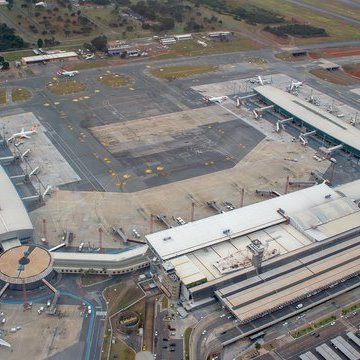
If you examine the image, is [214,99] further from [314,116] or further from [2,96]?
[2,96]

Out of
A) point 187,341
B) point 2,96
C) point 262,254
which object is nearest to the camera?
point 187,341

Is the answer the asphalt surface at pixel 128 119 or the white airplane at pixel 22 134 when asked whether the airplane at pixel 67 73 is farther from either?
the white airplane at pixel 22 134

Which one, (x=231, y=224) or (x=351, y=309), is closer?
(x=351, y=309)

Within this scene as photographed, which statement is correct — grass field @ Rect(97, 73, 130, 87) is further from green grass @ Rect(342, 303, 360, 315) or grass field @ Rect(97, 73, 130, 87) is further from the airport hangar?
green grass @ Rect(342, 303, 360, 315)

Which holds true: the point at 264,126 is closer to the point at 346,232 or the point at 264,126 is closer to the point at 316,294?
the point at 346,232

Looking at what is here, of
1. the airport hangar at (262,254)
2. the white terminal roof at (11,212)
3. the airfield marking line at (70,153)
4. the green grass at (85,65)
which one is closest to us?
the airport hangar at (262,254)

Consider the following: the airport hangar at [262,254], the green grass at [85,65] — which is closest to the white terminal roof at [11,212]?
the airport hangar at [262,254]

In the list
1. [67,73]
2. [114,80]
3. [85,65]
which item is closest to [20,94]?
[67,73]
